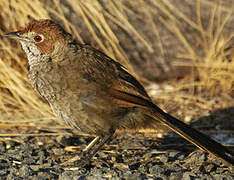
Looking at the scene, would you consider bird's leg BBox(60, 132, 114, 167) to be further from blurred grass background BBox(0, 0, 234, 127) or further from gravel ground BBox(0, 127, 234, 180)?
blurred grass background BBox(0, 0, 234, 127)

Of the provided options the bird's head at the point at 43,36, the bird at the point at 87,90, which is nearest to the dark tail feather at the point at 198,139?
the bird at the point at 87,90

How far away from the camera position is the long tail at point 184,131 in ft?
10.8

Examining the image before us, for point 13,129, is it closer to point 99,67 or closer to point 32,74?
point 32,74

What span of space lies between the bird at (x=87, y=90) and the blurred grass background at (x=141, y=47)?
3.44 feet

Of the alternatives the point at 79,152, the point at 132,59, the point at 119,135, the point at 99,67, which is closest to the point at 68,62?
the point at 99,67

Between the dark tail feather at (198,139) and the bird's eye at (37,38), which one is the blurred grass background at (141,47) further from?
the dark tail feather at (198,139)

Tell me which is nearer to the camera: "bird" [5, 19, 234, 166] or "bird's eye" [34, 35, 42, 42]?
"bird" [5, 19, 234, 166]

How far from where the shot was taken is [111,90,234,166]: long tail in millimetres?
3289

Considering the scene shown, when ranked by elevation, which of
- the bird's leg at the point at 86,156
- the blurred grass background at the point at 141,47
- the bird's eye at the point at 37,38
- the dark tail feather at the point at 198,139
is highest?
the blurred grass background at the point at 141,47

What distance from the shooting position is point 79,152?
381 cm

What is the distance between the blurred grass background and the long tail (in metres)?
1.26

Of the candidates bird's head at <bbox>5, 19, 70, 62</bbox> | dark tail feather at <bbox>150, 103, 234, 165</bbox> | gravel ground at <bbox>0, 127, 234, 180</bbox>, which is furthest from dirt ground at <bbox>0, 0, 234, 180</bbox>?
bird's head at <bbox>5, 19, 70, 62</bbox>

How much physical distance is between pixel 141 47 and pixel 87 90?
2.74 m

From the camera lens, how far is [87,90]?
3297mm
